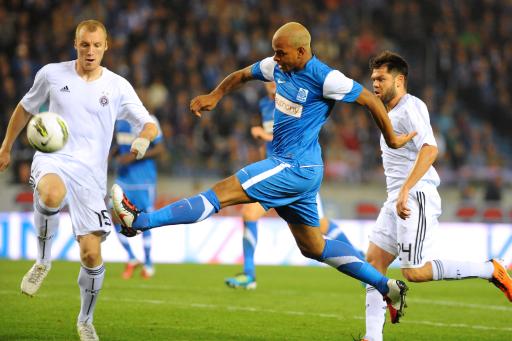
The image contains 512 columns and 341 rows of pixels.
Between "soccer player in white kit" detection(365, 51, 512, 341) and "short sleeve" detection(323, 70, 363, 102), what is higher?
"short sleeve" detection(323, 70, 363, 102)

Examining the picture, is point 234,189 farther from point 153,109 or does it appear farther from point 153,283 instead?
point 153,109

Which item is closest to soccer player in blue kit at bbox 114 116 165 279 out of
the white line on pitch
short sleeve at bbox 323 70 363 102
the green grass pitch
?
the green grass pitch

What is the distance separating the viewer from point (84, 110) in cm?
730

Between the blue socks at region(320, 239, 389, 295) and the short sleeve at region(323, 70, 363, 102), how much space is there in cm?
121

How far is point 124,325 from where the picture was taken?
8609 millimetres

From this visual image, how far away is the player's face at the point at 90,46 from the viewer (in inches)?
288

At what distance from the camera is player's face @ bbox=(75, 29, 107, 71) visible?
288 inches

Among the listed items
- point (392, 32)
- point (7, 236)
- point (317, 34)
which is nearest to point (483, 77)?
point (392, 32)

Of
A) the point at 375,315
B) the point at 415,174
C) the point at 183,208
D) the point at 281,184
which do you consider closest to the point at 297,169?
the point at 281,184

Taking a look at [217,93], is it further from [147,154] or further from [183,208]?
[147,154]

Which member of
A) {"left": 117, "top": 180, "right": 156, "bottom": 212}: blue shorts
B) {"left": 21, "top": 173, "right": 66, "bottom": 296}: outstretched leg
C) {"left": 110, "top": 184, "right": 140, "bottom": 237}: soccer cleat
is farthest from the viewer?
{"left": 117, "top": 180, "right": 156, "bottom": 212}: blue shorts

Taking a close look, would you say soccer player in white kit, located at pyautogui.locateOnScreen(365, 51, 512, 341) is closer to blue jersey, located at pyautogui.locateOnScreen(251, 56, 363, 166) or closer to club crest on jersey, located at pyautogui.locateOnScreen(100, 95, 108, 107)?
blue jersey, located at pyautogui.locateOnScreen(251, 56, 363, 166)

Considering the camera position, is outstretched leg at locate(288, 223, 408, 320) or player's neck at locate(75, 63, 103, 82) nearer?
outstretched leg at locate(288, 223, 408, 320)

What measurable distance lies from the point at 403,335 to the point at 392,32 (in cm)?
1709
